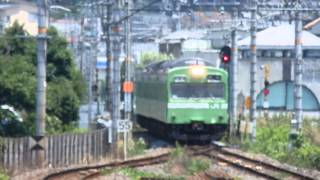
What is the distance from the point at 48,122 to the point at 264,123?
30.5 ft

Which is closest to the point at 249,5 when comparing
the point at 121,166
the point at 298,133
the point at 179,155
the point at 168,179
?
the point at 298,133

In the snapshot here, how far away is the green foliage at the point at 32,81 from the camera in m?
26.6

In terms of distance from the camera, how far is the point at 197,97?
28.3 metres

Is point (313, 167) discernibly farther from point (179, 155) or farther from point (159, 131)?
point (159, 131)

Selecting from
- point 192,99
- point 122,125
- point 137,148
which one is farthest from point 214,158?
point 192,99

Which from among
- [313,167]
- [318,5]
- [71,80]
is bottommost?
[313,167]

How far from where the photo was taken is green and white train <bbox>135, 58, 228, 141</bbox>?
92.0ft

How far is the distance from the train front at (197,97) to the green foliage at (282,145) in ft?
4.34

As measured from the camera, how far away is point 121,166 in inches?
832

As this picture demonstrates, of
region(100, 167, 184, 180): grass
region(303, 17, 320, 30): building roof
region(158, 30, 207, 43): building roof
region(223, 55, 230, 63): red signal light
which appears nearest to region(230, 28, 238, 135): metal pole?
region(223, 55, 230, 63): red signal light

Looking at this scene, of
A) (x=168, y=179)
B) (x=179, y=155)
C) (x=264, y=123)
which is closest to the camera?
(x=168, y=179)

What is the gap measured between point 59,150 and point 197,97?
7.36 meters

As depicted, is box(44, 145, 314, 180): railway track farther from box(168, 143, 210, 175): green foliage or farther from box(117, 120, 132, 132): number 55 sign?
box(117, 120, 132, 132): number 55 sign

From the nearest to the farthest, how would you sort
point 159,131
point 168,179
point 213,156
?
point 168,179 < point 213,156 < point 159,131
